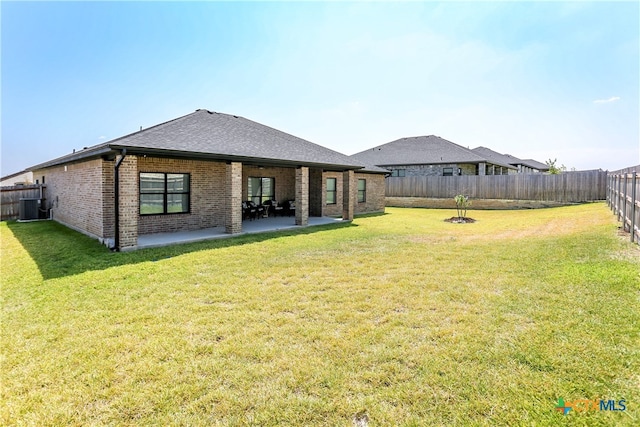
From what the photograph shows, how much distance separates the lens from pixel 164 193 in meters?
11.4

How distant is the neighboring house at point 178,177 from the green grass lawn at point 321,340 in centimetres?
260

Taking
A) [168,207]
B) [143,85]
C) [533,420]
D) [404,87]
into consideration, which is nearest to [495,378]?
[533,420]

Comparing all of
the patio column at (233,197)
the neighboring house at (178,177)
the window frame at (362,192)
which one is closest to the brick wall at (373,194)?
the window frame at (362,192)

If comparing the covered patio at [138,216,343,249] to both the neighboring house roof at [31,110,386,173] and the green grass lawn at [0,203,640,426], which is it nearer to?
the green grass lawn at [0,203,640,426]

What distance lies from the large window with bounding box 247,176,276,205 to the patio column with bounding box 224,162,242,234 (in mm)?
4530

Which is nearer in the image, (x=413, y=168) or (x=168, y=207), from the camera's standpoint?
(x=168, y=207)

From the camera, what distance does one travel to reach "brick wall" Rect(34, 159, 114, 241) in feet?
32.3

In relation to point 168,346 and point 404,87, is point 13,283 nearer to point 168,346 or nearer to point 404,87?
point 168,346

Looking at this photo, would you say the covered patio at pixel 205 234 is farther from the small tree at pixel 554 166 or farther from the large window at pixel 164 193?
the small tree at pixel 554 166

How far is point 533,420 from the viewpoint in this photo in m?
2.50

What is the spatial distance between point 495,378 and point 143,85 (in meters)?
18.7

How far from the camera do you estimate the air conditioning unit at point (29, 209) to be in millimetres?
16328

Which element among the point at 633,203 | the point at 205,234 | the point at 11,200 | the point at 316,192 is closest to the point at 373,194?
the point at 316,192

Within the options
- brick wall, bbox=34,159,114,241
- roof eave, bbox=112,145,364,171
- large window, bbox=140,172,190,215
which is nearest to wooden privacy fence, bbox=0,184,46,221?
brick wall, bbox=34,159,114,241
